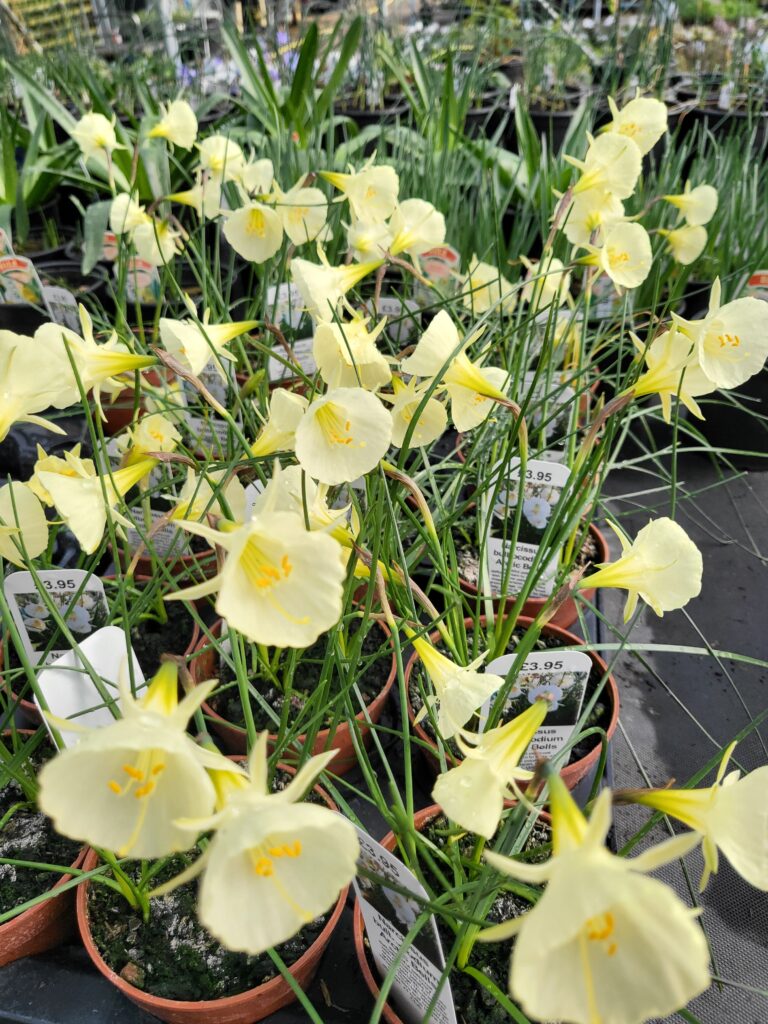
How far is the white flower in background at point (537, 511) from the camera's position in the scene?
3.42 ft

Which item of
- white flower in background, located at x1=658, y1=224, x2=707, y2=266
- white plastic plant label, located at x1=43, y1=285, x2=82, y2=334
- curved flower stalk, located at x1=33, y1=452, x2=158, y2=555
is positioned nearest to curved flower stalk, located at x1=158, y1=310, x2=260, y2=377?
curved flower stalk, located at x1=33, y1=452, x2=158, y2=555

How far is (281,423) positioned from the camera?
Answer: 0.76 meters

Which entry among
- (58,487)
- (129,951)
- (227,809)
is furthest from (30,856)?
(227,809)

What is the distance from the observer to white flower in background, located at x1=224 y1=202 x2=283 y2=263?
103cm

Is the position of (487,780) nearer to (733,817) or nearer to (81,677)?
(733,817)

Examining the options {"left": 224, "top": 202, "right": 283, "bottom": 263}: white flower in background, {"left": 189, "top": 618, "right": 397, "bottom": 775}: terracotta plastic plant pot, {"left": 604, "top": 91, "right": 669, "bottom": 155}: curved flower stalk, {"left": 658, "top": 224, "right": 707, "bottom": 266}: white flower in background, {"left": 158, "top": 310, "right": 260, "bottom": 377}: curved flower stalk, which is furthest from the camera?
{"left": 658, "top": 224, "right": 707, "bottom": 266}: white flower in background

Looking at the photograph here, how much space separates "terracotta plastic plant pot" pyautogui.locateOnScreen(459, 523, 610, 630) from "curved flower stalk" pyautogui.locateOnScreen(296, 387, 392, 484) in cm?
51

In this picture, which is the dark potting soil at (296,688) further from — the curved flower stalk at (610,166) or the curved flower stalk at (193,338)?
the curved flower stalk at (610,166)

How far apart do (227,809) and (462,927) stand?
1.00ft

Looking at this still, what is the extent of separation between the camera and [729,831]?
47cm

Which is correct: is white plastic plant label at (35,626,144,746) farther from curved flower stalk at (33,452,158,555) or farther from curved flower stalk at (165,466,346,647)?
curved flower stalk at (165,466,346,647)

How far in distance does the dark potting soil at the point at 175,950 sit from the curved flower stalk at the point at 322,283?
493 mm

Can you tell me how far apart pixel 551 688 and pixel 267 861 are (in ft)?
1.47

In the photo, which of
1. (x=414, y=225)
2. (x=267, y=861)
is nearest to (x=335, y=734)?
(x=267, y=861)
